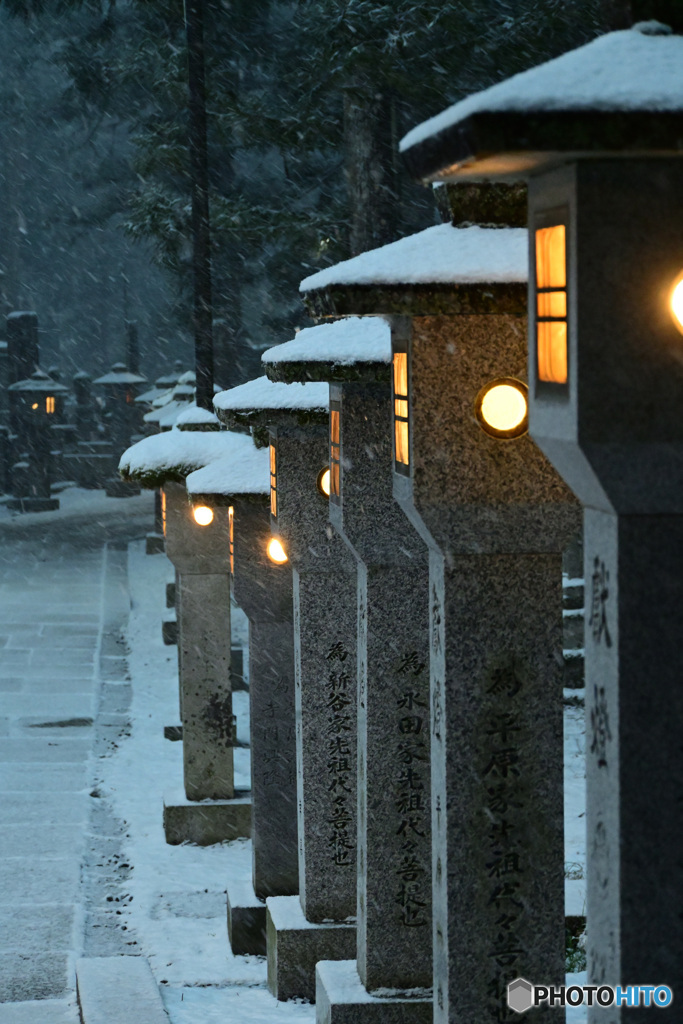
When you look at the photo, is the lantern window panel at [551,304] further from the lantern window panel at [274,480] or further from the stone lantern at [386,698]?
the lantern window panel at [274,480]

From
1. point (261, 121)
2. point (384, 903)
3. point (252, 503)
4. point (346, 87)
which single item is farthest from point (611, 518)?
point (261, 121)

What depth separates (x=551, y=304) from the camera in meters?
3.76

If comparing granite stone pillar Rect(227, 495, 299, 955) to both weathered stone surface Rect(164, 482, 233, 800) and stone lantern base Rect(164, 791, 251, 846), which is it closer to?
stone lantern base Rect(164, 791, 251, 846)

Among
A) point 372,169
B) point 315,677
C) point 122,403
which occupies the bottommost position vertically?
point 315,677

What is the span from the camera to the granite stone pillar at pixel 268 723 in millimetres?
9492

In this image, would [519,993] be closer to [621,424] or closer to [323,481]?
[621,424]

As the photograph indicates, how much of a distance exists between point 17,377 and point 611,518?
1315 inches

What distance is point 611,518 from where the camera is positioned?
3703 millimetres

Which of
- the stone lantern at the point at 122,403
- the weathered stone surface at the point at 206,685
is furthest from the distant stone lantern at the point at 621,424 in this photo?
the stone lantern at the point at 122,403

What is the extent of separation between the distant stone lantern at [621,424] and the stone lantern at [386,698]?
266 cm

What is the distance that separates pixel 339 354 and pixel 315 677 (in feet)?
7.85

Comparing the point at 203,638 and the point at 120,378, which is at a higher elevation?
the point at 120,378

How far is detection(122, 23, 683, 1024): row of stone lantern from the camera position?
11.6 feet

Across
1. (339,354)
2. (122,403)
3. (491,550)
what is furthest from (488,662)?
(122,403)
